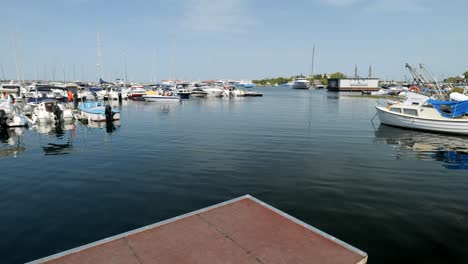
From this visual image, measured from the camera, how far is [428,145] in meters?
20.2

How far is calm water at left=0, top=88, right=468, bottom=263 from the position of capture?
7.55 m

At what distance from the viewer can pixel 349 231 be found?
307 inches

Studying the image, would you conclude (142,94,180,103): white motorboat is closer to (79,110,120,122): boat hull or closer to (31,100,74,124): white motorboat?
(79,110,120,122): boat hull

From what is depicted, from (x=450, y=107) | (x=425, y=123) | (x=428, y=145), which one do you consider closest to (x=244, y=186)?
(x=428, y=145)

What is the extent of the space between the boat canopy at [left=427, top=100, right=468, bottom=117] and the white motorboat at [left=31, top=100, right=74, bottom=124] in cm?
3974

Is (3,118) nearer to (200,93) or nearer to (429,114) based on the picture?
(429,114)

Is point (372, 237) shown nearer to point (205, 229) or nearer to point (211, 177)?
point (205, 229)

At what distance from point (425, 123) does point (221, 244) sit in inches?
1082

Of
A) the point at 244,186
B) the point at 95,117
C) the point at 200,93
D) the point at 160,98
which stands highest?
the point at 200,93

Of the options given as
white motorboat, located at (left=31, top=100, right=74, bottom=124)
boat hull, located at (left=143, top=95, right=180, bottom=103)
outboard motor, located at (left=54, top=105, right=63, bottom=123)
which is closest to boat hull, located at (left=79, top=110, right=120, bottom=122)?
white motorboat, located at (left=31, top=100, right=74, bottom=124)

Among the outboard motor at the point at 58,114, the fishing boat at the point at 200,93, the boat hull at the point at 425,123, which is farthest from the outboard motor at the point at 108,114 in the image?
the fishing boat at the point at 200,93

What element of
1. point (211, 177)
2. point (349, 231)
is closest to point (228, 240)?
point (349, 231)

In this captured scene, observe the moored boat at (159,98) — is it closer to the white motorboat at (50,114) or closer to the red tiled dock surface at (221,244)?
the white motorboat at (50,114)

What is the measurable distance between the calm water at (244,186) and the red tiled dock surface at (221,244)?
89.3 inches
